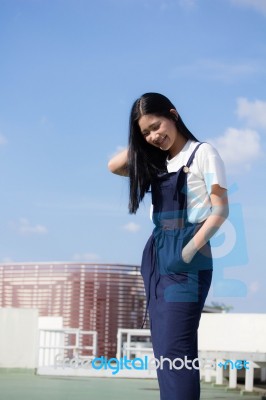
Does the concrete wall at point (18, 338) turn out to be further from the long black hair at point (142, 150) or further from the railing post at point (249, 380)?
the long black hair at point (142, 150)

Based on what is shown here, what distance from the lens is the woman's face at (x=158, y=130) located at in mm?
1564

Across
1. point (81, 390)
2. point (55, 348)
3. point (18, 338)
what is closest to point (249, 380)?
point (81, 390)

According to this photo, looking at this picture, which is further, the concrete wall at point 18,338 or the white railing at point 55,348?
the white railing at point 55,348

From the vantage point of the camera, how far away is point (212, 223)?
1.51m

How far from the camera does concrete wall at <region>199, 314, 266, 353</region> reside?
4.95 metres

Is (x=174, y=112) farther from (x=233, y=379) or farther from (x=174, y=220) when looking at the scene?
(x=233, y=379)

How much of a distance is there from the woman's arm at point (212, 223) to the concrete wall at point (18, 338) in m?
5.65

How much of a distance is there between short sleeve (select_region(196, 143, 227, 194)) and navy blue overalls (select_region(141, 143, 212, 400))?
2 cm

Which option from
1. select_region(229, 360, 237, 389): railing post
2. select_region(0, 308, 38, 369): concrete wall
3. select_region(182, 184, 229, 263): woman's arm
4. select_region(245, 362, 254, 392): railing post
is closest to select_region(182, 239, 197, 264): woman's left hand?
select_region(182, 184, 229, 263): woman's arm

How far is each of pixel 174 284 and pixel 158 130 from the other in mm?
314

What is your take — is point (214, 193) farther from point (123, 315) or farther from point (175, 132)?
point (123, 315)

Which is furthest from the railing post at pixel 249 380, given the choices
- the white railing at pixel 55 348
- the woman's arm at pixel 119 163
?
the woman's arm at pixel 119 163

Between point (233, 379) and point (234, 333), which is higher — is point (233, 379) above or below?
below

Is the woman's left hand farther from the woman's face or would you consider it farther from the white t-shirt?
the woman's face
